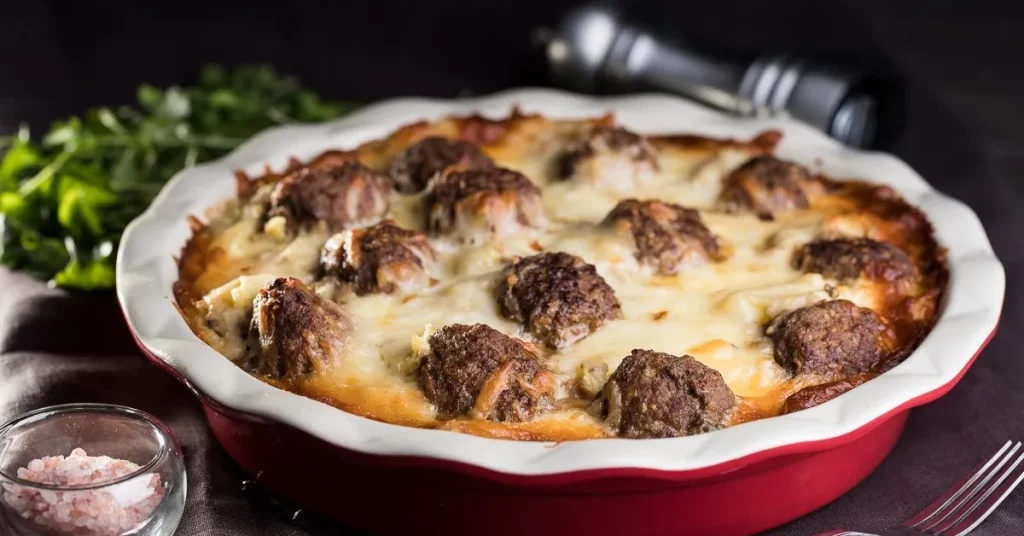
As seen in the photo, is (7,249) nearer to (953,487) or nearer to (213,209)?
(213,209)

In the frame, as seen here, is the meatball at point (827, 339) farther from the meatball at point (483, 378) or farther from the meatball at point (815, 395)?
the meatball at point (483, 378)

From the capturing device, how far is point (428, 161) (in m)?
4.85

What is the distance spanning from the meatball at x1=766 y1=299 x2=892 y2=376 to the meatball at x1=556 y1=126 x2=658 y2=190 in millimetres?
1213

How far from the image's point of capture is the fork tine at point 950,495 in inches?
147

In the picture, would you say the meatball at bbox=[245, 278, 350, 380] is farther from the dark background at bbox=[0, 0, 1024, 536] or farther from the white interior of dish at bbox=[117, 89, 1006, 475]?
the dark background at bbox=[0, 0, 1024, 536]

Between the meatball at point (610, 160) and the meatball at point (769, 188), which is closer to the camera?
the meatball at point (769, 188)

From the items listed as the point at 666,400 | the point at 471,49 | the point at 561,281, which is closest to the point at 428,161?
the point at 561,281

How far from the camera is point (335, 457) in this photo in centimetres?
342

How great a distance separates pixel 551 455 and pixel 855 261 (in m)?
1.54

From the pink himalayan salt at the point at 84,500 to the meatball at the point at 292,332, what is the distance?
19.8 inches

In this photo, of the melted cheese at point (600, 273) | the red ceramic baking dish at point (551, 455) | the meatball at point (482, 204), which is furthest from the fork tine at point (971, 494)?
the meatball at point (482, 204)

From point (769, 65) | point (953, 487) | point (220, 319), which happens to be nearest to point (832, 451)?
point (953, 487)

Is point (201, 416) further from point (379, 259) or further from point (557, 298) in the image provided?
point (557, 298)

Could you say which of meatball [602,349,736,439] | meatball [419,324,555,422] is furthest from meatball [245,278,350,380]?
meatball [602,349,736,439]
